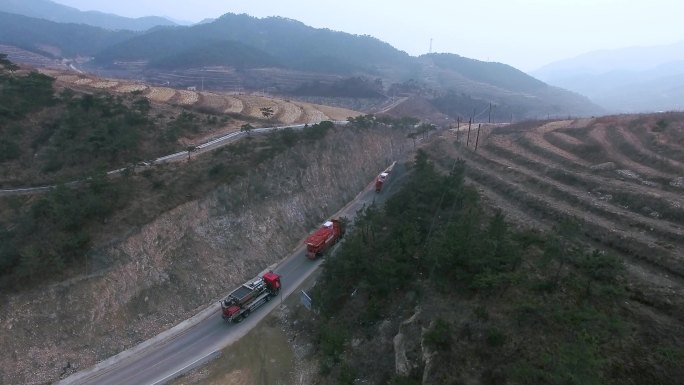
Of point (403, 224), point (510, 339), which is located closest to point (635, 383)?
point (510, 339)

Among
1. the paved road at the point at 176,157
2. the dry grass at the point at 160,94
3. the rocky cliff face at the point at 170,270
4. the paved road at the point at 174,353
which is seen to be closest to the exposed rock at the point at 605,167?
the rocky cliff face at the point at 170,270

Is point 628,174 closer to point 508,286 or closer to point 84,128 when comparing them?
point 508,286

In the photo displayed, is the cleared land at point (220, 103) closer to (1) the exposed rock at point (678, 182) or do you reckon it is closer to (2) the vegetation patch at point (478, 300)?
(2) the vegetation patch at point (478, 300)

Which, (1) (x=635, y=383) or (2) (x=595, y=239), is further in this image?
(2) (x=595, y=239)

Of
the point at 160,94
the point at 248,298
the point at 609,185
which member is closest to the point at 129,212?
the point at 248,298

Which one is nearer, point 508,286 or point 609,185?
point 508,286

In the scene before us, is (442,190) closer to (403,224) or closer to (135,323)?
(403,224)
